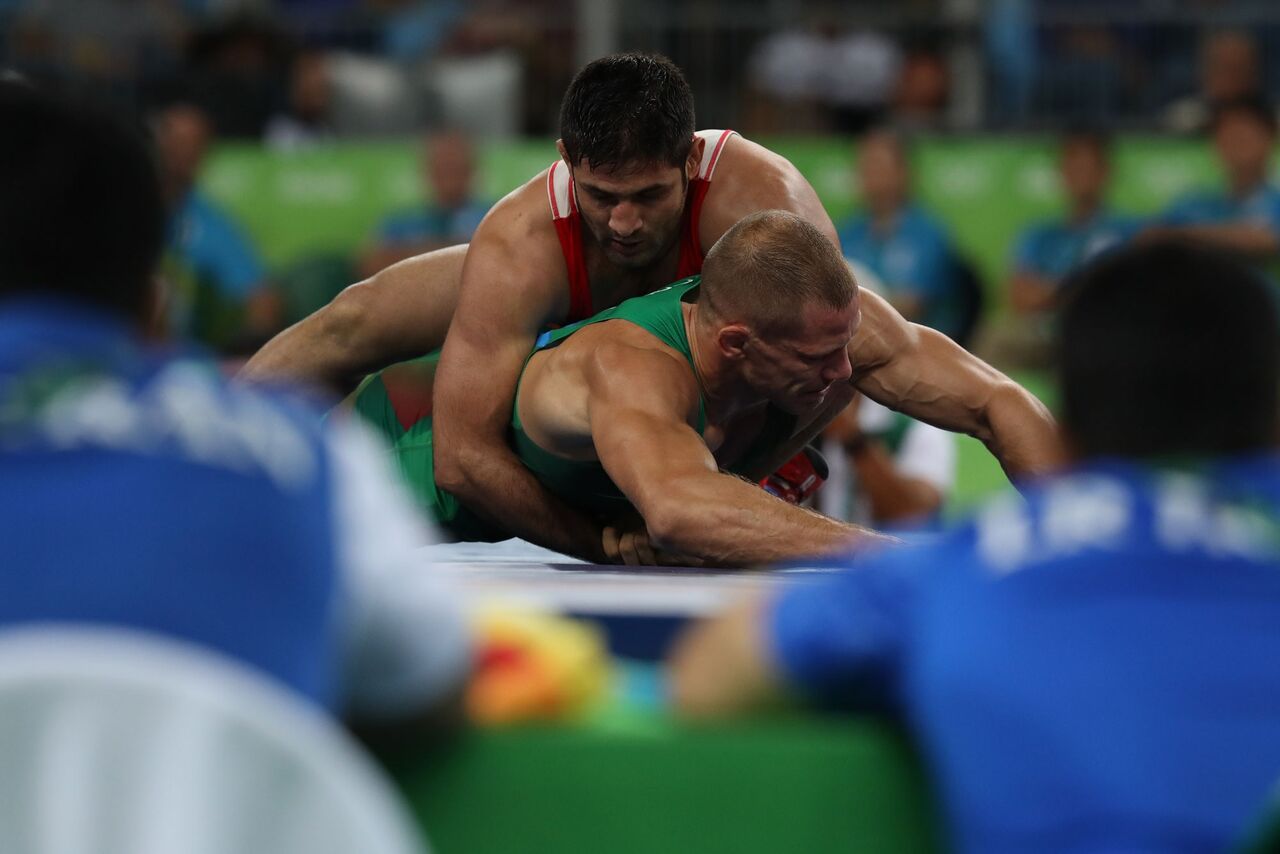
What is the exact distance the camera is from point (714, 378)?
3746 mm

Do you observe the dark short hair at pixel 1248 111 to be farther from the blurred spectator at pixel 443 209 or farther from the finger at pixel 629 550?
the finger at pixel 629 550

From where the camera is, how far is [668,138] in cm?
379

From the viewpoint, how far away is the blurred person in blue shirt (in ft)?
25.3

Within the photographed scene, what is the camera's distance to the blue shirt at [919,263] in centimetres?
771

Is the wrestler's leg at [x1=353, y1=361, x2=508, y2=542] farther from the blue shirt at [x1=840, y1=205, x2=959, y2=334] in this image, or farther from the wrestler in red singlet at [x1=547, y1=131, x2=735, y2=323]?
the blue shirt at [x1=840, y1=205, x2=959, y2=334]

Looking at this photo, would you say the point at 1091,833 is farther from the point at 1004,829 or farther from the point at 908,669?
the point at 908,669

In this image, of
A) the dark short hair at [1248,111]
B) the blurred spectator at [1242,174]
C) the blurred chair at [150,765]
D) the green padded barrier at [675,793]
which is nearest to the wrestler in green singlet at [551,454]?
the green padded barrier at [675,793]

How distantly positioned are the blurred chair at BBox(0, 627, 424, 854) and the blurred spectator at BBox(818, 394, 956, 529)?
4.42m

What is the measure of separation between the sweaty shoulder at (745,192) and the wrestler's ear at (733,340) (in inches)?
18.4

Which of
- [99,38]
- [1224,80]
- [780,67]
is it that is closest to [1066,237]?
[1224,80]

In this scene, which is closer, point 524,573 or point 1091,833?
point 1091,833

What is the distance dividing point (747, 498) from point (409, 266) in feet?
5.19

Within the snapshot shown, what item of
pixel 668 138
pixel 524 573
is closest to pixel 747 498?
pixel 524 573

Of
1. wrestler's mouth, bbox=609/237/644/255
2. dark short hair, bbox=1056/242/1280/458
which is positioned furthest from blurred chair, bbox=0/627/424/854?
wrestler's mouth, bbox=609/237/644/255
